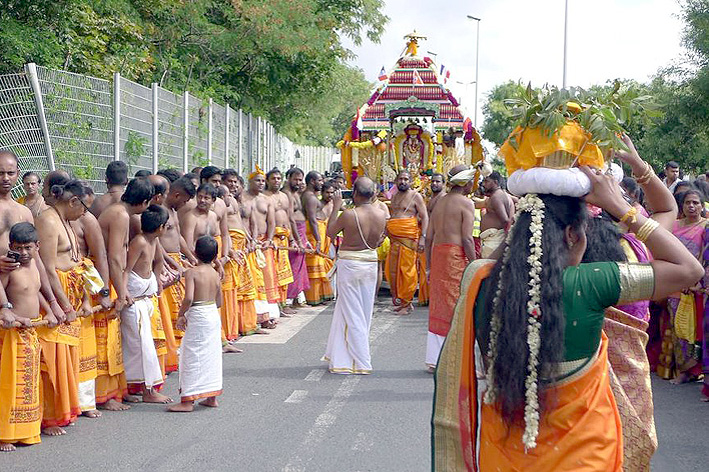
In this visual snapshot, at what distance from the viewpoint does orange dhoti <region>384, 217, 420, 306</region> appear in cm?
1425

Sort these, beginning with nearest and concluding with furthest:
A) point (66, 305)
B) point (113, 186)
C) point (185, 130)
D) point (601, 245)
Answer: point (601, 245) → point (66, 305) → point (113, 186) → point (185, 130)

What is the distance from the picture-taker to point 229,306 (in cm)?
1083

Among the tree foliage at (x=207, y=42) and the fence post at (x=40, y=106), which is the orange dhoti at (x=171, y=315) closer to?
the fence post at (x=40, y=106)

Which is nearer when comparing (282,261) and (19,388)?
(19,388)

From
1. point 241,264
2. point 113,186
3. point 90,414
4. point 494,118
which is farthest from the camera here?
point 494,118

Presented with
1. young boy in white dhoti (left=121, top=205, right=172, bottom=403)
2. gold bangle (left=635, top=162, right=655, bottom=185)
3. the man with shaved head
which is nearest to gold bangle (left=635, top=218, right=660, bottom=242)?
gold bangle (left=635, top=162, right=655, bottom=185)

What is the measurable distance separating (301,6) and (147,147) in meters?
9.86

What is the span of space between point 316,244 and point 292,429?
755 centimetres

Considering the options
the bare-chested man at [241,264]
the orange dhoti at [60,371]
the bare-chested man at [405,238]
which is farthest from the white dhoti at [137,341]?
the bare-chested man at [405,238]

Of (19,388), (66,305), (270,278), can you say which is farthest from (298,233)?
(19,388)

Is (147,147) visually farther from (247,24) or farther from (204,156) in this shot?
(247,24)

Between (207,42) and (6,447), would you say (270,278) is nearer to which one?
(6,447)

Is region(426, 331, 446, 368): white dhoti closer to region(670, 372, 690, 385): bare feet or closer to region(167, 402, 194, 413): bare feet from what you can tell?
region(670, 372, 690, 385): bare feet

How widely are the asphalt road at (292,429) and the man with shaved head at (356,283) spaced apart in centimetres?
24
